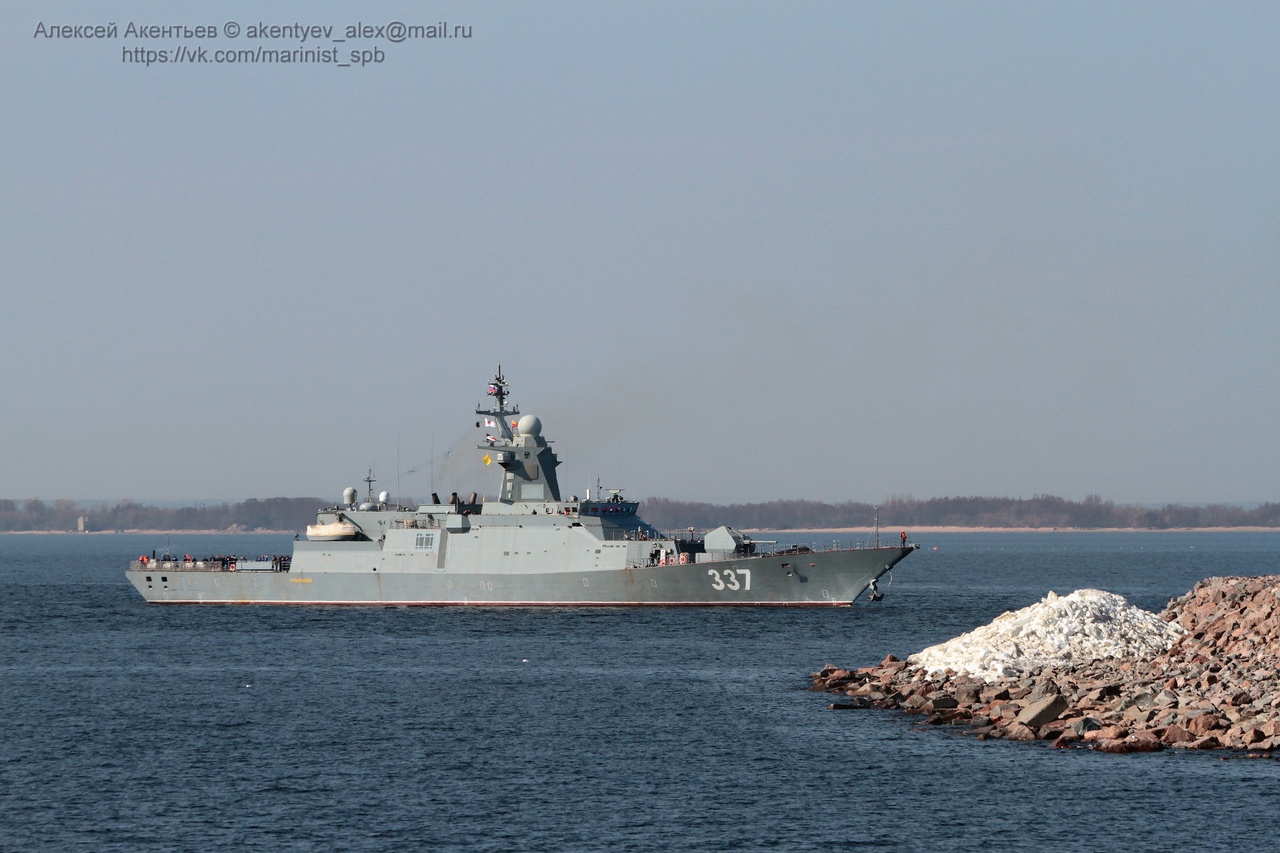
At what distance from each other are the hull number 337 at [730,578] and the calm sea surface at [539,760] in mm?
7888

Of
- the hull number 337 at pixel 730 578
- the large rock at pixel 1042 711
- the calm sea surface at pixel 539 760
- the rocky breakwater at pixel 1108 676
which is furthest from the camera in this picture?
the hull number 337 at pixel 730 578

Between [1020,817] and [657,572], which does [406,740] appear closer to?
[1020,817]

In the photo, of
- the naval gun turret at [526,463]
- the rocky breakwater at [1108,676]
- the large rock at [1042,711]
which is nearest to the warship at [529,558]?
the naval gun turret at [526,463]

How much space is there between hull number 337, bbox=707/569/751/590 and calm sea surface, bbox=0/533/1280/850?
7888mm

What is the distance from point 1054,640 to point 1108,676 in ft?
11.2

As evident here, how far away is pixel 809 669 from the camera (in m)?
44.3

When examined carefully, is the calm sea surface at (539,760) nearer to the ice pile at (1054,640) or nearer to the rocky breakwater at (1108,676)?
the rocky breakwater at (1108,676)

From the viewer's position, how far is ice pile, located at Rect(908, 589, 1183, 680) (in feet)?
128

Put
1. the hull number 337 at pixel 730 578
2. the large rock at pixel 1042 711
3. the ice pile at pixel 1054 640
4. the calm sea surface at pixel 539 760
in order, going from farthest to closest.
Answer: the hull number 337 at pixel 730 578 < the ice pile at pixel 1054 640 < the large rock at pixel 1042 711 < the calm sea surface at pixel 539 760

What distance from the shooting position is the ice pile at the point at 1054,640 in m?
39.0

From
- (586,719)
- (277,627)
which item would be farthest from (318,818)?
(277,627)

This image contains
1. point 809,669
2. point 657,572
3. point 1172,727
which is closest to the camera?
point 1172,727

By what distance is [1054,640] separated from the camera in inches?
1571

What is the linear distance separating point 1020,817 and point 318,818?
1233 centimetres
